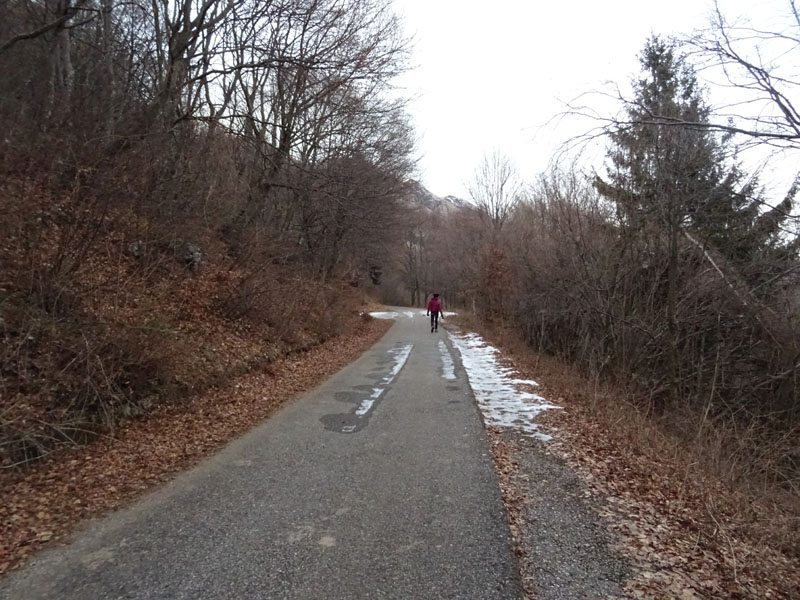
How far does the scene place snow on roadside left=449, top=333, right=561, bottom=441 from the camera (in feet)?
22.9

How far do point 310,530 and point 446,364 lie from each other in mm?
9050

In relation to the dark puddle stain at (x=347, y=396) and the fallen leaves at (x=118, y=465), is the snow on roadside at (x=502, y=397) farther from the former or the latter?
the fallen leaves at (x=118, y=465)

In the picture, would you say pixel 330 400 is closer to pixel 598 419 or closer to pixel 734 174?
pixel 598 419

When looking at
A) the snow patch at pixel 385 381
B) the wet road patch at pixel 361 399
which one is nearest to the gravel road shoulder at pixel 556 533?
the wet road patch at pixel 361 399

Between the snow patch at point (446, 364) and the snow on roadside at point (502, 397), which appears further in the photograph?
the snow patch at point (446, 364)

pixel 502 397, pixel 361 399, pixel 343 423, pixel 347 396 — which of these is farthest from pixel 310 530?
pixel 502 397

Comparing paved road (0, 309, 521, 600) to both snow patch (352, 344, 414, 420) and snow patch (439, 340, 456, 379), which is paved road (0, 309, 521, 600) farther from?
snow patch (439, 340, 456, 379)

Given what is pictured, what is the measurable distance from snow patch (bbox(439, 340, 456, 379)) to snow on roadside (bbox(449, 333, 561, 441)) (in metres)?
0.36

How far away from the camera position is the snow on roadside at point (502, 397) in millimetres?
6973

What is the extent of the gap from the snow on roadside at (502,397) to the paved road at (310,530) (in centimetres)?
86

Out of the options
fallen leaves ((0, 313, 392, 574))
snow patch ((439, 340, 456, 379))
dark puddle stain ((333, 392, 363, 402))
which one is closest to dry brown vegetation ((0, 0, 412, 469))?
fallen leaves ((0, 313, 392, 574))

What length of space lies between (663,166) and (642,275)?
2.52 meters

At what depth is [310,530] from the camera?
3.68 m

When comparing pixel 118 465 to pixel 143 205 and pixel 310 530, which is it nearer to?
pixel 310 530
